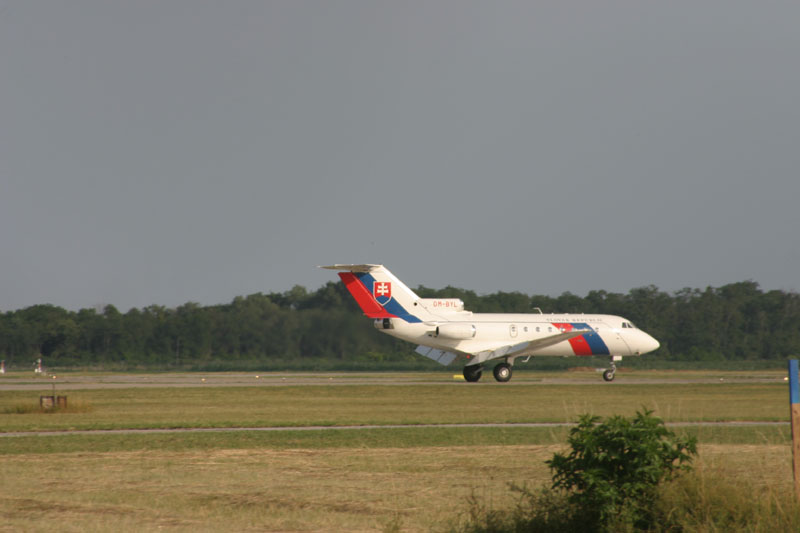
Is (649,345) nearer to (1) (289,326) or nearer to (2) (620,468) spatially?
(1) (289,326)

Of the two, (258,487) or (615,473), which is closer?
(615,473)

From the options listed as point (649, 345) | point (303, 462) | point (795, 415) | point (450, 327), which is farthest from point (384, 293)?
point (795, 415)

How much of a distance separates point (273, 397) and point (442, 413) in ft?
35.7

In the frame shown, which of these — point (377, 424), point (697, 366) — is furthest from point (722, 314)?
point (377, 424)

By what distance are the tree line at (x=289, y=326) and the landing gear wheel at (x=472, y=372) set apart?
15.5 meters

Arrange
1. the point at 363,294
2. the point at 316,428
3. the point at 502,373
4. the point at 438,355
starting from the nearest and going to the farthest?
the point at 316,428 → the point at 363,294 → the point at 502,373 → the point at 438,355

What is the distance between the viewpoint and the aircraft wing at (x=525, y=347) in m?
46.2

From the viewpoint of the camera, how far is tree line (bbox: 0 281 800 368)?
69.7 m

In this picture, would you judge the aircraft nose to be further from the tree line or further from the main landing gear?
the tree line

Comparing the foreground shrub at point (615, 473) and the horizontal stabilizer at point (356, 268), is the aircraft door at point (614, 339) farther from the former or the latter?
the foreground shrub at point (615, 473)

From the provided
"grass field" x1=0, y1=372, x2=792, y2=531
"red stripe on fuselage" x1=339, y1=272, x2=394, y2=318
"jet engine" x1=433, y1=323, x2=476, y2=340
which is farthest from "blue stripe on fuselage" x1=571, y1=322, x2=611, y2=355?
"grass field" x1=0, y1=372, x2=792, y2=531

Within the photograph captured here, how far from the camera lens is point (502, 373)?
4694cm

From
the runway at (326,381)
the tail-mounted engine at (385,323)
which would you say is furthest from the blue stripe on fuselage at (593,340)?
the tail-mounted engine at (385,323)

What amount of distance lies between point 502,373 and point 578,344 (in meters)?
4.79
